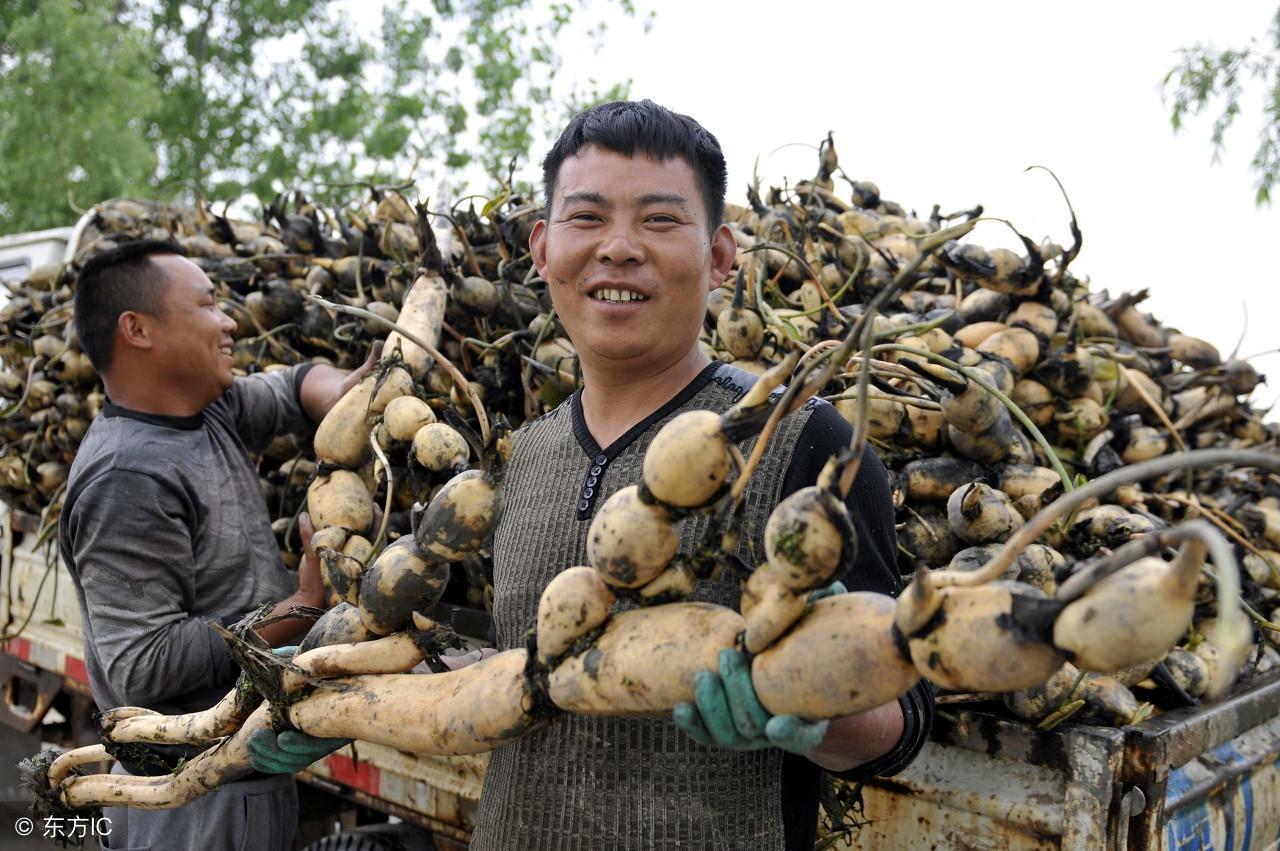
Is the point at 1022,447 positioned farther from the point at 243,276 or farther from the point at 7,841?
the point at 7,841

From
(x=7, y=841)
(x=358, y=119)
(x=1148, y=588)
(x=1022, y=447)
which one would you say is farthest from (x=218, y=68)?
(x=1148, y=588)

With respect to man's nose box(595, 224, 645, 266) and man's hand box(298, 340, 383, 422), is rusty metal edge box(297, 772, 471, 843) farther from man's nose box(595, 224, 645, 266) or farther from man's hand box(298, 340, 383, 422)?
man's nose box(595, 224, 645, 266)

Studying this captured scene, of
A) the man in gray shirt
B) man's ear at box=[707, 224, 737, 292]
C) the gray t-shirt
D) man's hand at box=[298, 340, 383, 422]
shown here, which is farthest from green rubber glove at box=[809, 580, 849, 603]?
man's hand at box=[298, 340, 383, 422]

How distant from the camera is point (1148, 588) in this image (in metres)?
0.85

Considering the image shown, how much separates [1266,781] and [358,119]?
1543 cm

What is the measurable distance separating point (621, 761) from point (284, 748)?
0.61 m

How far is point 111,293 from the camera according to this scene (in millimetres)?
2697

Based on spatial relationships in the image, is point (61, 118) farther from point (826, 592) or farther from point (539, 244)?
point (826, 592)

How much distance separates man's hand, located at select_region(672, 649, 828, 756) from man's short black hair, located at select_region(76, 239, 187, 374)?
2147 mm

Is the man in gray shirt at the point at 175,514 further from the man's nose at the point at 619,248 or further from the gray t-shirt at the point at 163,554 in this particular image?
the man's nose at the point at 619,248

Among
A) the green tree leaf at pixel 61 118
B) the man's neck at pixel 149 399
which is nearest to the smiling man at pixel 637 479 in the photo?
the man's neck at pixel 149 399

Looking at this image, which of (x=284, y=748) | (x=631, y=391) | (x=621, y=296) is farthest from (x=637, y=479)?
(x=284, y=748)

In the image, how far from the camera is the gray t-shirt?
235 centimetres

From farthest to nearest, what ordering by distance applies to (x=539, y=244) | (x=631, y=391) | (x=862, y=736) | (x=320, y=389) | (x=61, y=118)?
(x=61, y=118), (x=320, y=389), (x=539, y=244), (x=631, y=391), (x=862, y=736)
